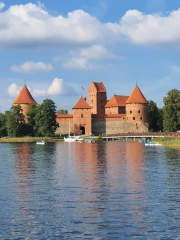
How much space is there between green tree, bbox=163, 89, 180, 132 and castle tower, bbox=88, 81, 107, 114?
27.8 meters

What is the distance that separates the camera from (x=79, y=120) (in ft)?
268

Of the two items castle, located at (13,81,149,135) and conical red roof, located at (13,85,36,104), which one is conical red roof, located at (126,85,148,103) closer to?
castle, located at (13,81,149,135)

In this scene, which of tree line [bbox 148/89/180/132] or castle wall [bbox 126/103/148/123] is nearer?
tree line [bbox 148/89/180/132]

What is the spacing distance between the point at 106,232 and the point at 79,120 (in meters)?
70.8

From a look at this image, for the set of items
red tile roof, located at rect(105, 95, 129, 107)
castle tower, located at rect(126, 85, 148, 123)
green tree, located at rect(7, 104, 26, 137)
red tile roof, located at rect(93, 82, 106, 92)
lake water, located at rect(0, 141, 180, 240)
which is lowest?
lake water, located at rect(0, 141, 180, 240)

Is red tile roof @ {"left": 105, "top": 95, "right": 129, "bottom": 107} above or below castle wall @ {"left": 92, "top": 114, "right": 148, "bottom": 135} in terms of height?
above

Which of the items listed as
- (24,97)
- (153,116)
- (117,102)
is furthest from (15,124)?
(153,116)

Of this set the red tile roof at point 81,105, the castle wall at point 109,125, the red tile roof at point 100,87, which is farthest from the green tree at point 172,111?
the red tile roof at point 100,87

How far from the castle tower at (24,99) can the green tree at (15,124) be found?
31.8ft

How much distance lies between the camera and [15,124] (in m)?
71.2

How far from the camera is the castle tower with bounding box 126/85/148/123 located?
8181cm

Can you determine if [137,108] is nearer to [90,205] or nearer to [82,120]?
[82,120]

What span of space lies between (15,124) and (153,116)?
29743 millimetres

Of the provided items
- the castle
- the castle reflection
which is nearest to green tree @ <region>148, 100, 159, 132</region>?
the castle
